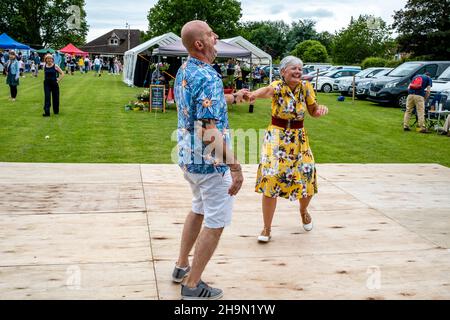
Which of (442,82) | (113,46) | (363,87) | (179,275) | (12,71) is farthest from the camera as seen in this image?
(113,46)

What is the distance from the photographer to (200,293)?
351 centimetres

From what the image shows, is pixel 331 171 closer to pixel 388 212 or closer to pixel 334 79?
pixel 388 212

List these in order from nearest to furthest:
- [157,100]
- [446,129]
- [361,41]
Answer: [446,129]
[157,100]
[361,41]

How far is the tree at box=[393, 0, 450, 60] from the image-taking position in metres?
41.2

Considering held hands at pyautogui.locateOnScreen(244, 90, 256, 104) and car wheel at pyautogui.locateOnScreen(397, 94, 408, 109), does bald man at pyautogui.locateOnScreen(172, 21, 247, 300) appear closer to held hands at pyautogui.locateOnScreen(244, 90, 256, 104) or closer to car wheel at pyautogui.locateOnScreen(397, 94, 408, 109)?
held hands at pyautogui.locateOnScreen(244, 90, 256, 104)

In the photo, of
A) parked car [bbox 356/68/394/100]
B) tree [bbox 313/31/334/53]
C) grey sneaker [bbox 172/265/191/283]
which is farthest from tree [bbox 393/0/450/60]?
grey sneaker [bbox 172/265/191/283]

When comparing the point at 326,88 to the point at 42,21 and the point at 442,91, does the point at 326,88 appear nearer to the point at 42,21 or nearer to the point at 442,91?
the point at 442,91

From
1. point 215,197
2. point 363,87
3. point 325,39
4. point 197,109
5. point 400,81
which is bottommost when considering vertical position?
point 215,197

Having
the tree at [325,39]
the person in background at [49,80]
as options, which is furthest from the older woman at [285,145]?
the tree at [325,39]

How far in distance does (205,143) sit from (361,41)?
55613mm

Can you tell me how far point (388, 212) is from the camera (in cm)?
585

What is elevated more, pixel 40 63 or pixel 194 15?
pixel 194 15

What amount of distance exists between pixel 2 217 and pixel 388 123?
13640mm

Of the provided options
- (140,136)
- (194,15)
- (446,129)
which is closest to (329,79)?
(446,129)
